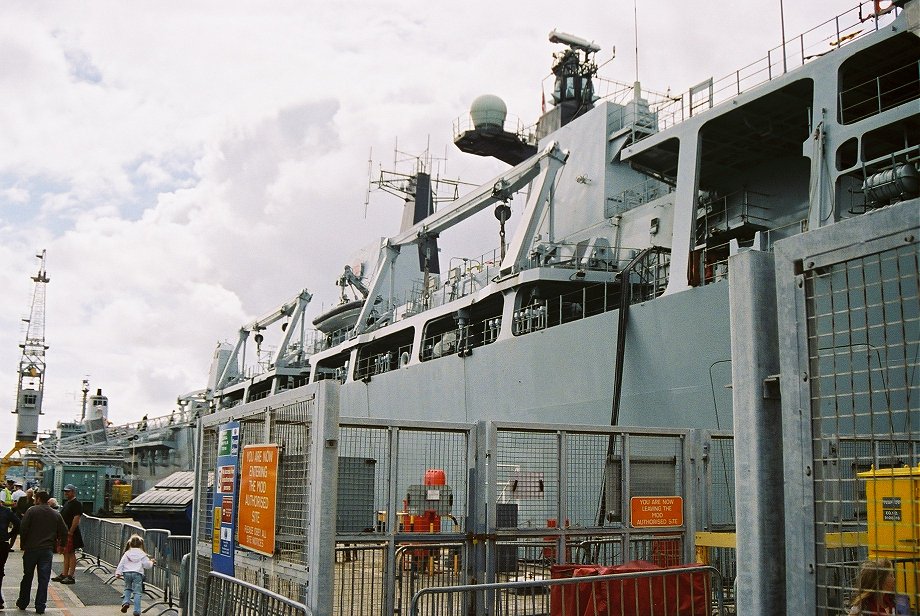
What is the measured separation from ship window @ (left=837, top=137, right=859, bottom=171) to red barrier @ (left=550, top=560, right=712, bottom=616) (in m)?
9.30

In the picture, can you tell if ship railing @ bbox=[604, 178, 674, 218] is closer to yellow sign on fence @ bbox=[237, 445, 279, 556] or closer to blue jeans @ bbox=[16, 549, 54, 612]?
blue jeans @ bbox=[16, 549, 54, 612]

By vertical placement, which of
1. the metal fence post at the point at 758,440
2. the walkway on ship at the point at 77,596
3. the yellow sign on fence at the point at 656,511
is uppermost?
the metal fence post at the point at 758,440

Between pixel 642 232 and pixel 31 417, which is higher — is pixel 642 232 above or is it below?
above

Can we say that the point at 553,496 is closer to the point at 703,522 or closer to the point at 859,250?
the point at 703,522

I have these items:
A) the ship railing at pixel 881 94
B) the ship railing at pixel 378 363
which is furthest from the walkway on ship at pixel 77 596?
the ship railing at pixel 378 363

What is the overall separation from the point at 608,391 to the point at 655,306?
7.18 feet

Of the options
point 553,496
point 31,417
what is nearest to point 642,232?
point 553,496

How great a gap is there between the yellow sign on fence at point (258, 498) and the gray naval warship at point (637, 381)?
3.6 inches

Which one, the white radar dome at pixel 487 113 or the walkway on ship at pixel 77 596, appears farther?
the white radar dome at pixel 487 113

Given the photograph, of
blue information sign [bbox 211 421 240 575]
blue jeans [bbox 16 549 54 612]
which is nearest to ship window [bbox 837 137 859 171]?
blue information sign [bbox 211 421 240 575]

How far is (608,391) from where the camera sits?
60.1ft

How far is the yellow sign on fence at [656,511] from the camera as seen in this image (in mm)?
9352

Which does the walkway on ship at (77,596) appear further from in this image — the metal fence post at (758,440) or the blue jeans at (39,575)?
the metal fence post at (758,440)

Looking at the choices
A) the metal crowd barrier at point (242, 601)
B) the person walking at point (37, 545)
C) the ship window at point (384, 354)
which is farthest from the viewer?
the ship window at point (384, 354)
